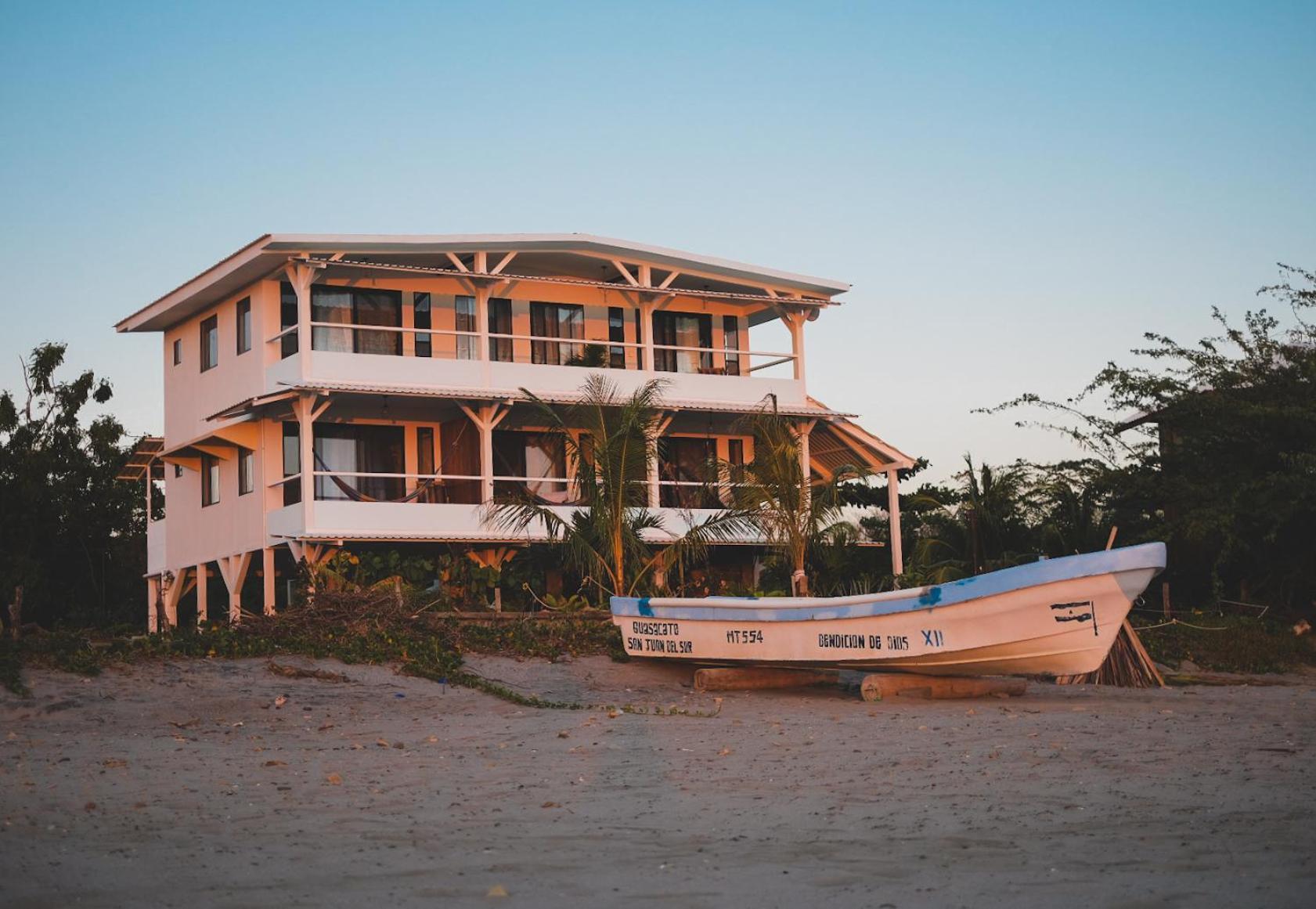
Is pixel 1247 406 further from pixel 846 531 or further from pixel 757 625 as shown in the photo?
pixel 757 625

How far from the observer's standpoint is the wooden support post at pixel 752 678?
17.3 m

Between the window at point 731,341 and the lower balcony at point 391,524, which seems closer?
the lower balcony at point 391,524

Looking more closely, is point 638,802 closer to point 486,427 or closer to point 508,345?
point 486,427

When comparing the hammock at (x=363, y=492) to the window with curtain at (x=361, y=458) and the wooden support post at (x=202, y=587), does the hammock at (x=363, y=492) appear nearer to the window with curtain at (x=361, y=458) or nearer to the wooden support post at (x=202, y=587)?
the window with curtain at (x=361, y=458)

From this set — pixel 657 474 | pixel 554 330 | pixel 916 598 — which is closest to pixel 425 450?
pixel 554 330

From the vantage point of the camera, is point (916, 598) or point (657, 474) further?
point (657, 474)

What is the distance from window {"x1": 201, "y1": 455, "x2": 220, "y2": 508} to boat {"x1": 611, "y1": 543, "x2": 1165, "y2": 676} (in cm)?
1457

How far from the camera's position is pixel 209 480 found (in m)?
29.4

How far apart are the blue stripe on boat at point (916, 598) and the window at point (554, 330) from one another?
470 inches

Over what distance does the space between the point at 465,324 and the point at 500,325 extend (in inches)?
31.4

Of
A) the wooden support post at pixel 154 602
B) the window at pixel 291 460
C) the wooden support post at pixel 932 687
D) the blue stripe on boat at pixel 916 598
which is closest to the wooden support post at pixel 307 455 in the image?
the window at pixel 291 460

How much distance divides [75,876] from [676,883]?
281 cm

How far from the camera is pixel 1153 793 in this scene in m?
9.34

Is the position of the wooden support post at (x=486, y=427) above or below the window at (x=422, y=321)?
below
